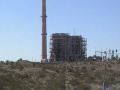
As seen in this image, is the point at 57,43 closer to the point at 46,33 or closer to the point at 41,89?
the point at 46,33

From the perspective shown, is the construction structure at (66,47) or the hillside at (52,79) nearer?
the hillside at (52,79)

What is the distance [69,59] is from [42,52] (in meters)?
9.17

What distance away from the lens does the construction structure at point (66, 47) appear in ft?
353

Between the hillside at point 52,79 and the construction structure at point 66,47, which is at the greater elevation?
the construction structure at point 66,47

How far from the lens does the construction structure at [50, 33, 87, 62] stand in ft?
353

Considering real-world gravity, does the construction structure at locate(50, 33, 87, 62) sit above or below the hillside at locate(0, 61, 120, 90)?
above

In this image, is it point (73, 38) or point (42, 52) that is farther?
point (73, 38)

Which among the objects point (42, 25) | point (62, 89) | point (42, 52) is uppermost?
point (42, 25)

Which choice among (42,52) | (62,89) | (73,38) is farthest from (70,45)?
(62,89)

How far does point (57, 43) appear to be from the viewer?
10950 cm

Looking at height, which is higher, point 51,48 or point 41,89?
point 51,48

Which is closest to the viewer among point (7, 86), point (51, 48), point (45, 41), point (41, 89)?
point (7, 86)

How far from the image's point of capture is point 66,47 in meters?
108

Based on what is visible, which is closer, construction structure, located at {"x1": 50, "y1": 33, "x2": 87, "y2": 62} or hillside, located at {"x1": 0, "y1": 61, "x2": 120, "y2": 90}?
hillside, located at {"x1": 0, "y1": 61, "x2": 120, "y2": 90}
